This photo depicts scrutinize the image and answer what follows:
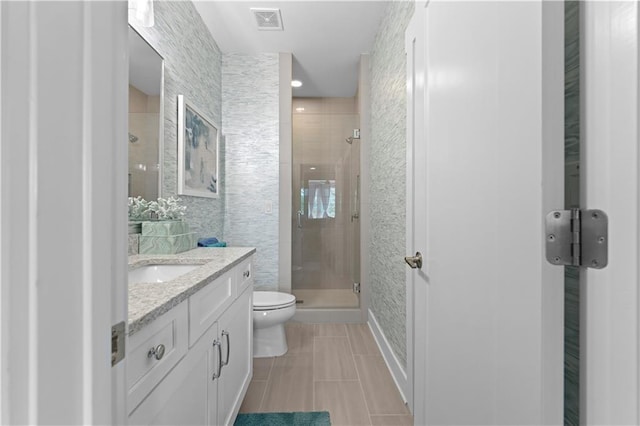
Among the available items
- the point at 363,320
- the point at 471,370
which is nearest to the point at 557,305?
the point at 471,370

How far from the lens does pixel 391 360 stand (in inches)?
79.9

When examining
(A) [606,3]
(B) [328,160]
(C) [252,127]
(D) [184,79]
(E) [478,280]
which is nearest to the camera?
(A) [606,3]

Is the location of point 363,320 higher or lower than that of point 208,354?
lower

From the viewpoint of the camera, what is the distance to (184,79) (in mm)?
2154

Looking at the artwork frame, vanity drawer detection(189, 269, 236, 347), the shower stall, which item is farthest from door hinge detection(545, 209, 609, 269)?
the shower stall

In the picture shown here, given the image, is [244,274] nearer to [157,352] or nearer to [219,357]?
[219,357]

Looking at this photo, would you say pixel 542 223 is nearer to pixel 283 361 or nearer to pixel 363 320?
pixel 283 361

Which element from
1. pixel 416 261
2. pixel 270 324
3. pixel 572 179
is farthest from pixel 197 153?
pixel 572 179

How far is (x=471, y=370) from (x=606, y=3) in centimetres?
79

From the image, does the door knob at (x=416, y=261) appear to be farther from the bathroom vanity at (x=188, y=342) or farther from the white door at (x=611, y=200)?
the bathroom vanity at (x=188, y=342)

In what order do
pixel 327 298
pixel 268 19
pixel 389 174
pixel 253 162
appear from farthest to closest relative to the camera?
pixel 327 298 → pixel 253 162 → pixel 268 19 → pixel 389 174

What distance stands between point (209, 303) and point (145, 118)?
1.17 m

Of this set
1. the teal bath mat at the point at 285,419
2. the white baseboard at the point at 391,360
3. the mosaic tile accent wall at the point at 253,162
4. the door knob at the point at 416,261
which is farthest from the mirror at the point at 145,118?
the white baseboard at the point at 391,360

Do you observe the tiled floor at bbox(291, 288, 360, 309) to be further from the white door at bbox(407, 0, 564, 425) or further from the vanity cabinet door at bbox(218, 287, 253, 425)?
the white door at bbox(407, 0, 564, 425)
